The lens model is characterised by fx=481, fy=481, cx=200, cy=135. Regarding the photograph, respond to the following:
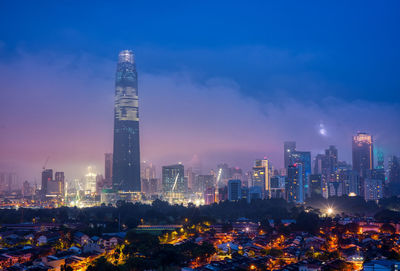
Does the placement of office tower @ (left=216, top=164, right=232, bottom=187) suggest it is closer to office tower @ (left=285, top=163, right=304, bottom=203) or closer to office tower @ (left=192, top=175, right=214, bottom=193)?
office tower @ (left=192, top=175, right=214, bottom=193)

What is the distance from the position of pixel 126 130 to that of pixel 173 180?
14.5m

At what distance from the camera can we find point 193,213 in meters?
33.2

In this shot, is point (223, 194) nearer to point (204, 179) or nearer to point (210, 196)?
point (210, 196)

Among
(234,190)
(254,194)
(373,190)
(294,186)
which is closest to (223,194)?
(234,190)

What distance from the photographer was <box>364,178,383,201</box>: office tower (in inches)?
1962

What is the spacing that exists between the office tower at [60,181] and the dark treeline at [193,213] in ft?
99.1

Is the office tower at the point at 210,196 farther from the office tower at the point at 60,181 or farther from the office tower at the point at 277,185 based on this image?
Answer: the office tower at the point at 60,181

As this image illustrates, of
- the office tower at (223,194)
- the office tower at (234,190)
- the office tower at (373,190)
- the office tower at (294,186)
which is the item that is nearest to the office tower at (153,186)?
the office tower at (223,194)

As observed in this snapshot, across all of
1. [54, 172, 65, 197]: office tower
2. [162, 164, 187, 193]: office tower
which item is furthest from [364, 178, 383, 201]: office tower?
[54, 172, 65, 197]: office tower

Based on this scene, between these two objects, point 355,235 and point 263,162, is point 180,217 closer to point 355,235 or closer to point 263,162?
point 355,235

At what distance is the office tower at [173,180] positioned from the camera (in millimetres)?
68562

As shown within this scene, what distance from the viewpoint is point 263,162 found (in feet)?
227

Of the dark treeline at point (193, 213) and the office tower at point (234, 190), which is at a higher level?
the office tower at point (234, 190)

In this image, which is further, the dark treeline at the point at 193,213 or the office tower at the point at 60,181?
the office tower at the point at 60,181
